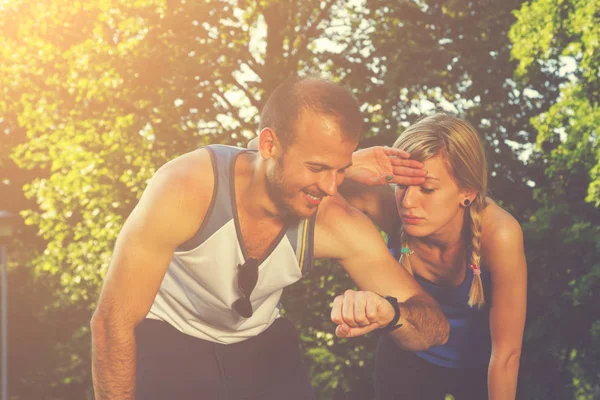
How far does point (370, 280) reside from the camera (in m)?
3.30

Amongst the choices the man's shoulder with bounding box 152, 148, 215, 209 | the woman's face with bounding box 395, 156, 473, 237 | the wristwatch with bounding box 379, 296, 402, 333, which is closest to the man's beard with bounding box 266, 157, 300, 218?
the man's shoulder with bounding box 152, 148, 215, 209

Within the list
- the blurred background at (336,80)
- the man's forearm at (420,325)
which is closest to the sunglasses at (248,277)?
the man's forearm at (420,325)

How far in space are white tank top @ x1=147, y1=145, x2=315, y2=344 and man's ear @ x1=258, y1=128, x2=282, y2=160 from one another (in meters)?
0.11

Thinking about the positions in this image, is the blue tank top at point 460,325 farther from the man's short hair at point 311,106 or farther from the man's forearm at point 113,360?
the man's forearm at point 113,360

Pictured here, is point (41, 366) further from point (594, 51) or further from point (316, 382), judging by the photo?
point (594, 51)

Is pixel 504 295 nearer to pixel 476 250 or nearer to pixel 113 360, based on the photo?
Answer: pixel 476 250

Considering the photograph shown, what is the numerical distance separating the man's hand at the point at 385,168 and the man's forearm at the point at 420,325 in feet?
1.78

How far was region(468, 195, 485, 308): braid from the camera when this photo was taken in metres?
3.65

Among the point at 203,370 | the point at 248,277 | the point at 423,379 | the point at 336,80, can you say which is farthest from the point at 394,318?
the point at 336,80

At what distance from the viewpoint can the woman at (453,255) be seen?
3617 millimetres

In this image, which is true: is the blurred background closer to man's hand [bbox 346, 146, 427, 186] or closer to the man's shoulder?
man's hand [bbox 346, 146, 427, 186]

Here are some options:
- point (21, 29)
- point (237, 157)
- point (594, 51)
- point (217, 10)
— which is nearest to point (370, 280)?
point (237, 157)

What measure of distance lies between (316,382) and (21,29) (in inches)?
264

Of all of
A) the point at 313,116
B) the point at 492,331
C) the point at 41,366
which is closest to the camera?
the point at 313,116
